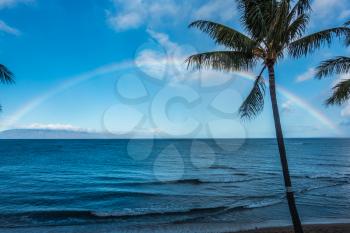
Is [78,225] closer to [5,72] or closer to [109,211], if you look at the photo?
[109,211]

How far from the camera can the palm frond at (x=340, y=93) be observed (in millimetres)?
11078

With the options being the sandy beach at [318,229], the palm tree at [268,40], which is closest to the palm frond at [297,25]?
the palm tree at [268,40]

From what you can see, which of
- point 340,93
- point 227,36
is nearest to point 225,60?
point 227,36

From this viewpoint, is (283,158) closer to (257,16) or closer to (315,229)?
(257,16)

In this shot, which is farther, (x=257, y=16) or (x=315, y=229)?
(x=315, y=229)

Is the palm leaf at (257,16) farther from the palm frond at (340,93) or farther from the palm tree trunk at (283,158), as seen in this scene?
the palm frond at (340,93)

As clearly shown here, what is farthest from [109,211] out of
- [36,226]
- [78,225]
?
[36,226]

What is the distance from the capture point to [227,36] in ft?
29.0

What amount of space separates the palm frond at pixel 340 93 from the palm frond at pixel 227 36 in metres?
4.95

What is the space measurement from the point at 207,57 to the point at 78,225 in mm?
10479

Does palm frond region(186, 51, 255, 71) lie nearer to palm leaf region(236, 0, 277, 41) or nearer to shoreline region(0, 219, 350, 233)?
palm leaf region(236, 0, 277, 41)

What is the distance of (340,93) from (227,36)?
18.7ft

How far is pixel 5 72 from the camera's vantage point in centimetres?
1091

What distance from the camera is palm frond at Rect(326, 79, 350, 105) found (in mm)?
11078
